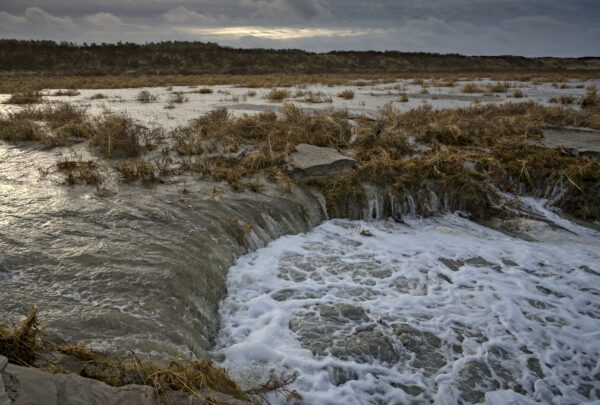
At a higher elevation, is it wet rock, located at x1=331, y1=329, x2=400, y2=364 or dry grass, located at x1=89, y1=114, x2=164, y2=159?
dry grass, located at x1=89, y1=114, x2=164, y2=159

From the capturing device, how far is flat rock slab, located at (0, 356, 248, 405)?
1990mm

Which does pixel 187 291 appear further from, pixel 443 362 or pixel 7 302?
pixel 443 362

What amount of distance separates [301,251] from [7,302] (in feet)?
11.8

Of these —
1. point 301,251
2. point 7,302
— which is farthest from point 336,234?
point 7,302

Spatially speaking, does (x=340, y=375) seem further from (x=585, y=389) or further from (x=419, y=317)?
(x=585, y=389)

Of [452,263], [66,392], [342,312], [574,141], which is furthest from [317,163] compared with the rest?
[574,141]

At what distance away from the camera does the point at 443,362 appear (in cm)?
375

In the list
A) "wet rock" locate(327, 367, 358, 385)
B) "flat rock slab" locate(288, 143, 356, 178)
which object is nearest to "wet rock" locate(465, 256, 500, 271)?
"flat rock slab" locate(288, 143, 356, 178)

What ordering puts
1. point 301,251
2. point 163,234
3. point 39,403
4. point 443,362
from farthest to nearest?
1. point 301,251
2. point 163,234
3. point 443,362
4. point 39,403

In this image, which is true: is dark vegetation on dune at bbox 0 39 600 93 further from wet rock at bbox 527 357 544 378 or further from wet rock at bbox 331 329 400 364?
wet rock at bbox 527 357 544 378

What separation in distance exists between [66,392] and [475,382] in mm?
3376

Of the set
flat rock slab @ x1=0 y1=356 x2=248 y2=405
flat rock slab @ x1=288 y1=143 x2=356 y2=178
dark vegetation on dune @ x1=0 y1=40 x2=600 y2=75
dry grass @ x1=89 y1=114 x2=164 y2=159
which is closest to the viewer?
flat rock slab @ x1=0 y1=356 x2=248 y2=405

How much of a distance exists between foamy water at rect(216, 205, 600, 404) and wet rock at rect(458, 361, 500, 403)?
1 cm

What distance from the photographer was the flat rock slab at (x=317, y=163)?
24.3 feet
